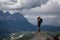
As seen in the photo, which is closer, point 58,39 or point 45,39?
point 45,39

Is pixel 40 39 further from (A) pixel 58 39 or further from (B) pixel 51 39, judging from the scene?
(A) pixel 58 39

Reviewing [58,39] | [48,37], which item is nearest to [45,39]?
[48,37]

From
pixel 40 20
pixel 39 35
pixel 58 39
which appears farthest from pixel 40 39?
pixel 58 39

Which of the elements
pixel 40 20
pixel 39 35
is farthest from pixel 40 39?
pixel 40 20

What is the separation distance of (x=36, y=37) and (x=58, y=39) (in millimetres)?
6981

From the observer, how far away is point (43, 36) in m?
42.2

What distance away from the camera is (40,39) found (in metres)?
43.0

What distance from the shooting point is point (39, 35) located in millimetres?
43438

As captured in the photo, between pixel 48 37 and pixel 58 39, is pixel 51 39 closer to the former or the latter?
pixel 48 37

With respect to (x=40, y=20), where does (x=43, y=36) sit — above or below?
below

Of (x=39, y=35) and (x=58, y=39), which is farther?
(x=58, y=39)

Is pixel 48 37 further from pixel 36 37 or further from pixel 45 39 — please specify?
pixel 36 37

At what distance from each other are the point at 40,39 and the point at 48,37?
2300 mm

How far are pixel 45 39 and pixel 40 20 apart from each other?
167 inches
